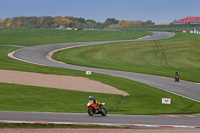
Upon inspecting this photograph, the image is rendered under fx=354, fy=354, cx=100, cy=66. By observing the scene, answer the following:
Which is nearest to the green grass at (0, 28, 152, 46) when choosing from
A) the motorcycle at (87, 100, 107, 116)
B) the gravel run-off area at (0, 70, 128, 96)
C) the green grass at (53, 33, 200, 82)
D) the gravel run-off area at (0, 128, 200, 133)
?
the green grass at (53, 33, 200, 82)

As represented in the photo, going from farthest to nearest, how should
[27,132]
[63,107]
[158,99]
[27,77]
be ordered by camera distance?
[27,77], [158,99], [63,107], [27,132]

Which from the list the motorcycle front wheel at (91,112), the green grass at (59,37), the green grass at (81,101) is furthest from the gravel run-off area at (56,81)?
the green grass at (59,37)

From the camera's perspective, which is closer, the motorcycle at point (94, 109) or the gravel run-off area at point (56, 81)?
the motorcycle at point (94, 109)

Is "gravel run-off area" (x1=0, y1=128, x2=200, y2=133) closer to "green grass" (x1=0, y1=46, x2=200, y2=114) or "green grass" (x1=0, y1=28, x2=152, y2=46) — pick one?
"green grass" (x1=0, y1=46, x2=200, y2=114)

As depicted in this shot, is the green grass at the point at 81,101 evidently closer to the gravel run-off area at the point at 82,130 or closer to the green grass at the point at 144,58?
the gravel run-off area at the point at 82,130

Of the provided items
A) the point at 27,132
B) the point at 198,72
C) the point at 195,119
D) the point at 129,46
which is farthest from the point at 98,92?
the point at 129,46

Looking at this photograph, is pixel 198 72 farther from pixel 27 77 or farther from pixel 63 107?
pixel 63 107

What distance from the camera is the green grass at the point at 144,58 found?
48969 mm

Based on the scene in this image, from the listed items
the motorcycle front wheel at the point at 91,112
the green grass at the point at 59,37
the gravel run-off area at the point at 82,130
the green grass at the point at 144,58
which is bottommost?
the green grass at the point at 144,58

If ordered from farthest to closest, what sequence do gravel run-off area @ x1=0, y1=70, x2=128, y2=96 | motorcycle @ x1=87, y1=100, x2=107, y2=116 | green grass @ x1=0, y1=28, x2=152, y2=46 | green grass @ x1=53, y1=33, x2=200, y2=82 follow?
green grass @ x1=0, y1=28, x2=152, y2=46
green grass @ x1=53, y1=33, x2=200, y2=82
gravel run-off area @ x1=0, y1=70, x2=128, y2=96
motorcycle @ x1=87, y1=100, x2=107, y2=116

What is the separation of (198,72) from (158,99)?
786 inches

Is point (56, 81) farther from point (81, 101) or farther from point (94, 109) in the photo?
point (94, 109)

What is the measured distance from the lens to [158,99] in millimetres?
28672

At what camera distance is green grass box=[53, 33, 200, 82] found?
A: 49.0m
